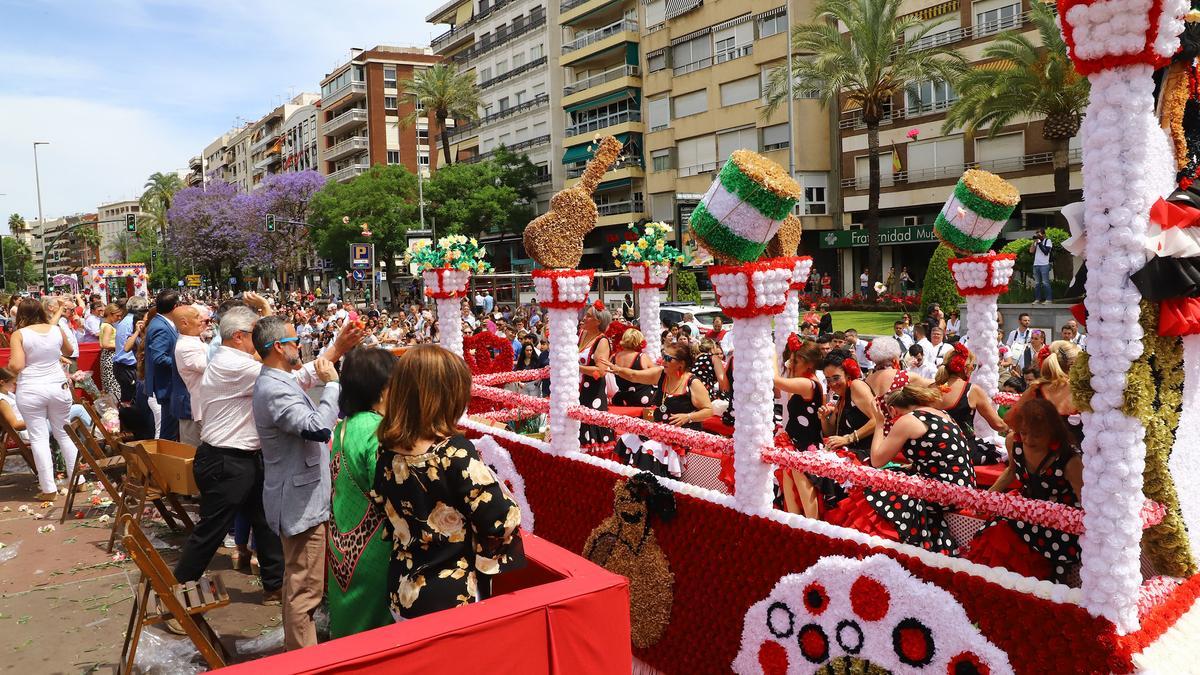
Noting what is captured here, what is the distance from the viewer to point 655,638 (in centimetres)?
524

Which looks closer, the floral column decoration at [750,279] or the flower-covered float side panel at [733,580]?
the flower-covered float side panel at [733,580]

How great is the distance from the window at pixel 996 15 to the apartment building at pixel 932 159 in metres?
0.03

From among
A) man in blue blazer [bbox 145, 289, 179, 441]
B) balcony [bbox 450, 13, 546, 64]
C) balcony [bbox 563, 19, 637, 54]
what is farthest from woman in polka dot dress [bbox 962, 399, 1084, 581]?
balcony [bbox 450, 13, 546, 64]

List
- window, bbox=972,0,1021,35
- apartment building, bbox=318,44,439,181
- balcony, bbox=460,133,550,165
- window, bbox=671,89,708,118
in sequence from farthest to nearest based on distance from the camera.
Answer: apartment building, bbox=318,44,439,181, balcony, bbox=460,133,550,165, window, bbox=671,89,708,118, window, bbox=972,0,1021,35

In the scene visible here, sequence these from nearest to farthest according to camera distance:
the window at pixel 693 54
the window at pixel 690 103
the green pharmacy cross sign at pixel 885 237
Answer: the green pharmacy cross sign at pixel 885 237
the window at pixel 693 54
the window at pixel 690 103

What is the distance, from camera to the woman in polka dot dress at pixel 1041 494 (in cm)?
380

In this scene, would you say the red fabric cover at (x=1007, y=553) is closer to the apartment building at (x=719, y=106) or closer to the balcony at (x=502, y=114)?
the apartment building at (x=719, y=106)

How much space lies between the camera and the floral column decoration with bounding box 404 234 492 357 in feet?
27.3

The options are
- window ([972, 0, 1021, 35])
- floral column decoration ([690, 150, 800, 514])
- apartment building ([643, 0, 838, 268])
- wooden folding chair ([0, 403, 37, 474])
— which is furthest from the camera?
apartment building ([643, 0, 838, 268])

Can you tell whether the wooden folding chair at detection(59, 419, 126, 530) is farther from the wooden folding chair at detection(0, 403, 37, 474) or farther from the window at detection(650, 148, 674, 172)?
the window at detection(650, 148, 674, 172)

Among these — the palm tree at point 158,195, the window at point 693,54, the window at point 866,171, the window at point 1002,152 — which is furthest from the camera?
the palm tree at point 158,195

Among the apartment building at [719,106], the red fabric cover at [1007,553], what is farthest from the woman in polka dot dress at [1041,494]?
the apartment building at [719,106]

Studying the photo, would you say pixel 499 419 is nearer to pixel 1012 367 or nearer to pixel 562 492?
pixel 562 492

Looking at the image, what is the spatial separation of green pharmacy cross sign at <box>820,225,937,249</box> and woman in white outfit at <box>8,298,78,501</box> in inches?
1134
